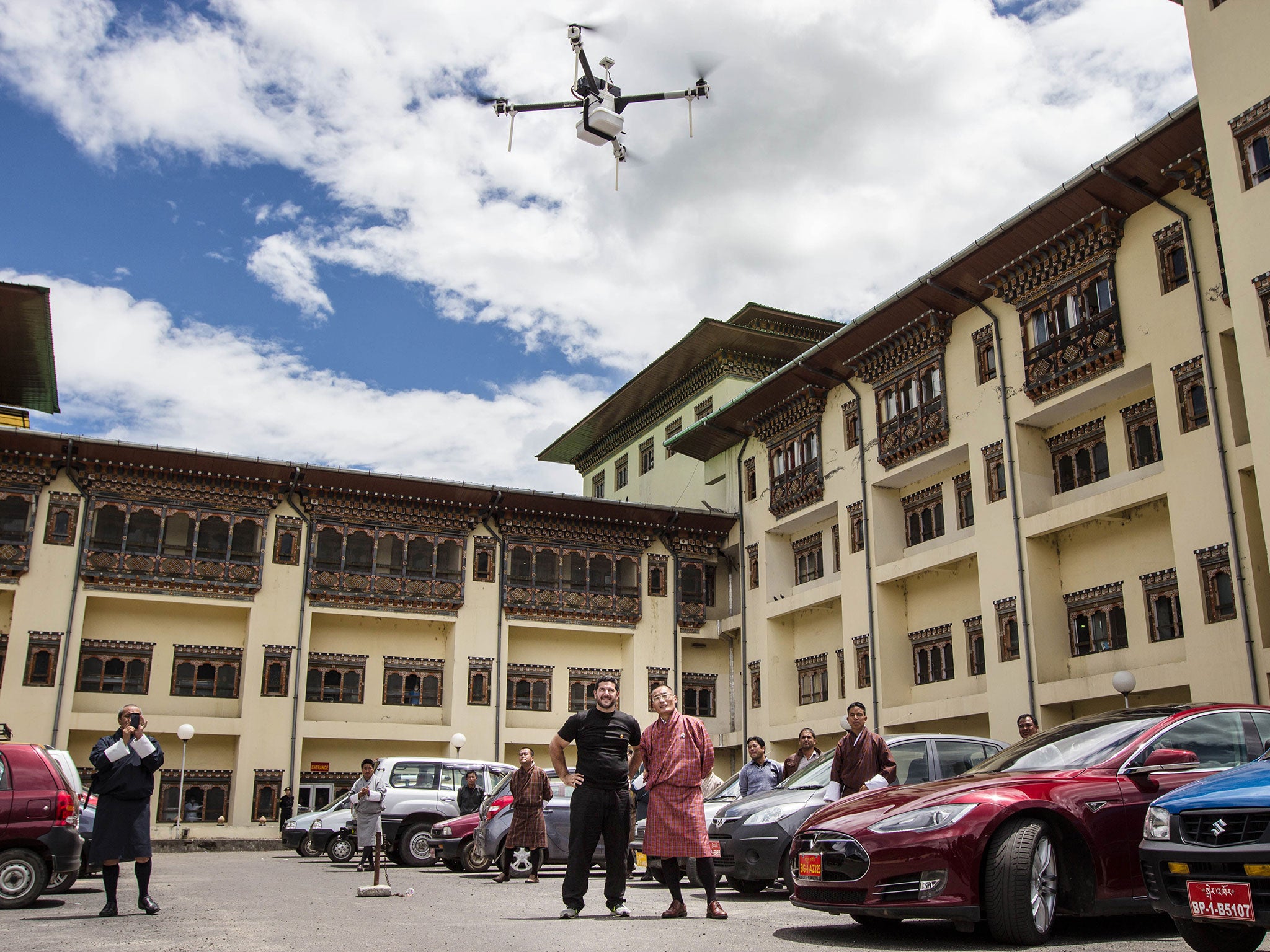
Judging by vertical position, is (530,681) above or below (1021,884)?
above

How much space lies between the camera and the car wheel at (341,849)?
21531mm

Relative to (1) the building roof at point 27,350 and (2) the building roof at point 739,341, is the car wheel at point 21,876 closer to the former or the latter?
(1) the building roof at point 27,350

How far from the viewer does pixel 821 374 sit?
31.6 metres

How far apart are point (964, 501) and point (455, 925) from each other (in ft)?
71.1

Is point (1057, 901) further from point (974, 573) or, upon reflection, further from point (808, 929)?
point (974, 573)

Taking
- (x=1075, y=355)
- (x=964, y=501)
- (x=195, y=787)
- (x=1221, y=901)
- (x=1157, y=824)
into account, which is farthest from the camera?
(x=195, y=787)

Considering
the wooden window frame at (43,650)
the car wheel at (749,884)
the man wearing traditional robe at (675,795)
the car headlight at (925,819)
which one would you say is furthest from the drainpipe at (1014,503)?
the wooden window frame at (43,650)

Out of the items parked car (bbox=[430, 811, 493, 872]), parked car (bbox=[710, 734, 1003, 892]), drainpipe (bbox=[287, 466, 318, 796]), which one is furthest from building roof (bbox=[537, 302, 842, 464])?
parked car (bbox=[710, 734, 1003, 892])

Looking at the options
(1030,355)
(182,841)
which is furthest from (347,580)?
(1030,355)

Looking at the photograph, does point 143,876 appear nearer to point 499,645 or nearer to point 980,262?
point 980,262

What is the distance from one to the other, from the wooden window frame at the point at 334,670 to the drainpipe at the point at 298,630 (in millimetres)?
539

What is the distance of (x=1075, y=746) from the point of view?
8164 millimetres

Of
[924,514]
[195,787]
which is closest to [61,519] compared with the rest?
[195,787]

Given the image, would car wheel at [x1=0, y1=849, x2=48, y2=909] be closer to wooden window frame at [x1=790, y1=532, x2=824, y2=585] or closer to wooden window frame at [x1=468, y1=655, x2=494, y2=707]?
wooden window frame at [x1=468, y1=655, x2=494, y2=707]
